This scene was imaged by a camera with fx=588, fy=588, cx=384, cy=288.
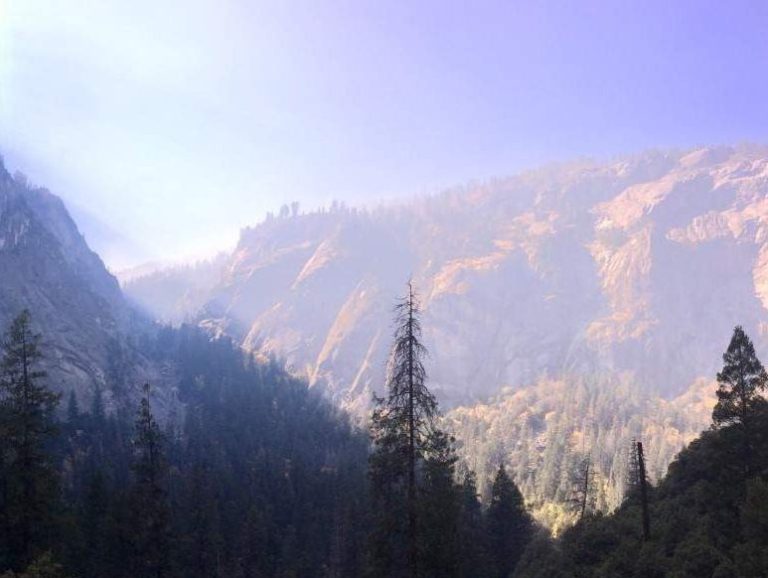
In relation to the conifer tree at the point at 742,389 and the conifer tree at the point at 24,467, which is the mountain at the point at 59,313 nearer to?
the conifer tree at the point at 24,467

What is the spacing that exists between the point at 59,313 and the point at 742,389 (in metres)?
176

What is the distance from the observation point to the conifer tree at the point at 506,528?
5875 centimetres

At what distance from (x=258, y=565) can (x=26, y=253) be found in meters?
142

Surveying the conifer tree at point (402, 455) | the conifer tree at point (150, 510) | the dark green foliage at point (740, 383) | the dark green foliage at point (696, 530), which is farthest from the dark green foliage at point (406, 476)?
the dark green foliage at point (740, 383)

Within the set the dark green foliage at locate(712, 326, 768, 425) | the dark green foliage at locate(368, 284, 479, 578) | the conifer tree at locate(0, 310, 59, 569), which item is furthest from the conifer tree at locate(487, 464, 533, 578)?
the conifer tree at locate(0, 310, 59, 569)

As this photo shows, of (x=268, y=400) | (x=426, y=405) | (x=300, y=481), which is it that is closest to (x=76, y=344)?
(x=268, y=400)

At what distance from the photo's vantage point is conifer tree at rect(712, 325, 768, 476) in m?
30.5

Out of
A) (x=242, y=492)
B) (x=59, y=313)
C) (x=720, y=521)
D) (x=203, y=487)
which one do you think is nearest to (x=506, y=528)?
(x=720, y=521)

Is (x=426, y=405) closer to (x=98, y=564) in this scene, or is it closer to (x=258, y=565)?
(x=98, y=564)

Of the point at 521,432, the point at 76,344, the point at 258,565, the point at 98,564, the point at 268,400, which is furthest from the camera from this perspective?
the point at 521,432

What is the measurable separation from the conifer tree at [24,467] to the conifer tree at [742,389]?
103ft

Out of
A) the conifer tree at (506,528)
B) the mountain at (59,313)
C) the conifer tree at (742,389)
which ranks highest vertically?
the mountain at (59,313)

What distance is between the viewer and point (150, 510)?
2766 centimetres

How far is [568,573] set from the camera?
36594mm
